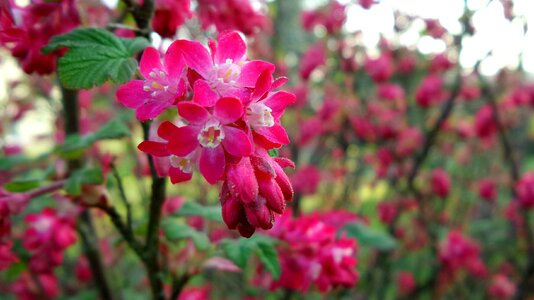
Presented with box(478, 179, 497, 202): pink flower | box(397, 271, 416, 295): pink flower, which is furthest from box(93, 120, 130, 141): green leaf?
box(478, 179, 497, 202): pink flower

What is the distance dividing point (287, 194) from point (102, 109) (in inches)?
159

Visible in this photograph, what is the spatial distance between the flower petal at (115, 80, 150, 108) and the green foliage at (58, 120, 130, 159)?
0.47 metres

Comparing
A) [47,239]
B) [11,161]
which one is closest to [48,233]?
[47,239]

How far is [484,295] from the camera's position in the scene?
14.0 ft

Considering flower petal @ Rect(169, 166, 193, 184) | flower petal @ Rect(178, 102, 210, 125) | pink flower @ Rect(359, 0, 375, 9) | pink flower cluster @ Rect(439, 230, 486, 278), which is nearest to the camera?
flower petal @ Rect(178, 102, 210, 125)

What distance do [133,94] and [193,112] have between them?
0.61ft

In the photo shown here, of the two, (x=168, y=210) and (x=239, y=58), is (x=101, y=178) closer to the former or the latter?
(x=239, y=58)

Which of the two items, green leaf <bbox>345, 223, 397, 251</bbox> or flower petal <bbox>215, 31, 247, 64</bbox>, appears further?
green leaf <bbox>345, 223, 397, 251</bbox>

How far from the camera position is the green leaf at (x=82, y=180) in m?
1.23

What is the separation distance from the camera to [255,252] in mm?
1342

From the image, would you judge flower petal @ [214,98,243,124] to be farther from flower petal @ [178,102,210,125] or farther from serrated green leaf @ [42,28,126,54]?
serrated green leaf @ [42,28,126,54]

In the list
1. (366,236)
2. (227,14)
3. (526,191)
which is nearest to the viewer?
(227,14)

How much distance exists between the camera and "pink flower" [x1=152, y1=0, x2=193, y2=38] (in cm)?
116

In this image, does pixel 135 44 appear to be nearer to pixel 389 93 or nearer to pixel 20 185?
pixel 20 185
